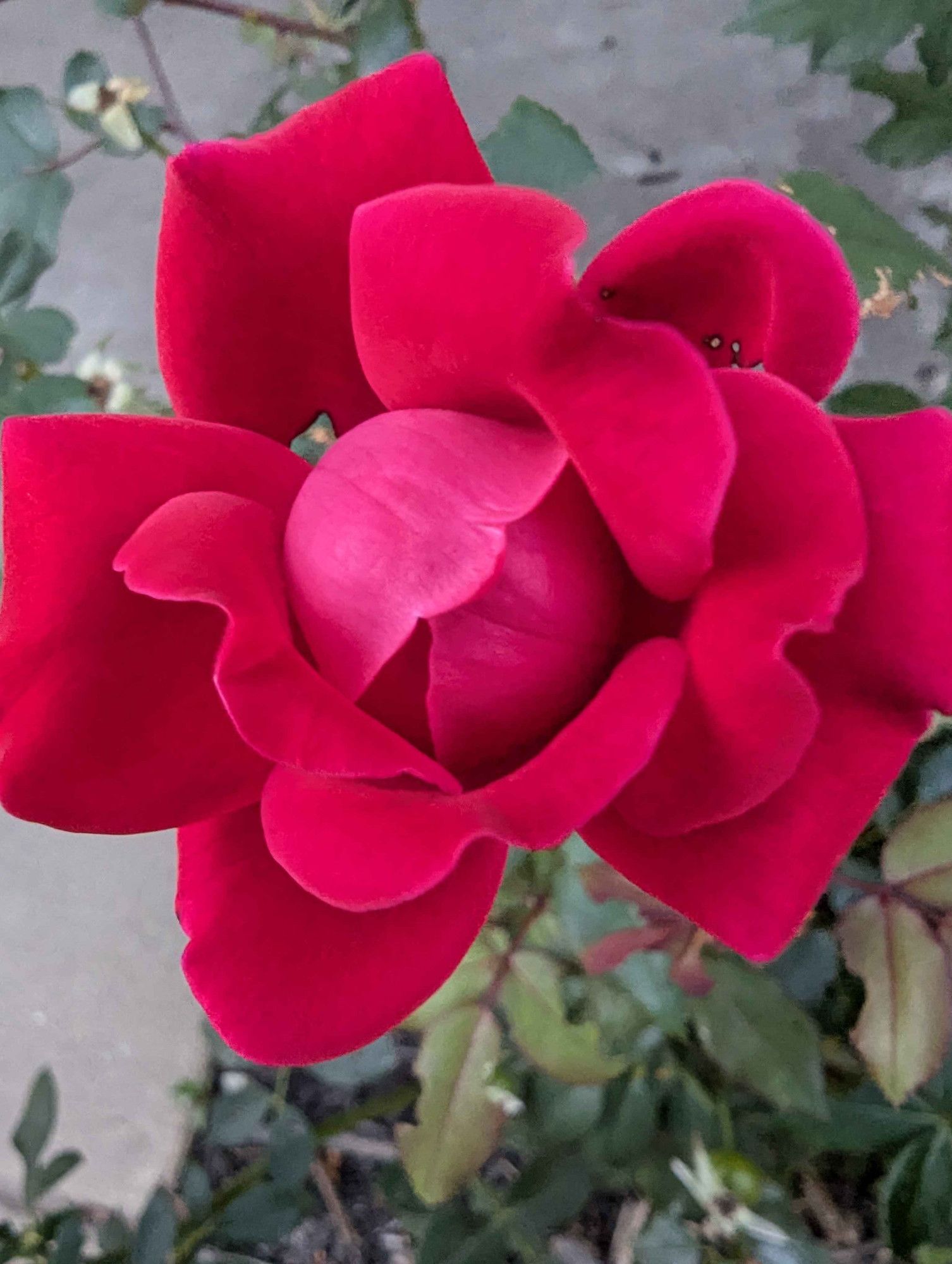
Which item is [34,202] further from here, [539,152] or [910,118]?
[910,118]

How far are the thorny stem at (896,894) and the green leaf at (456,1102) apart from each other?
0.19 meters

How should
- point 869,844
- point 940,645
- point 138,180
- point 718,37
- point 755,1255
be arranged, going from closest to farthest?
1. point 940,645
2. point 755,1255
3. point 869,844
4. point 718,37
5. point 138,180

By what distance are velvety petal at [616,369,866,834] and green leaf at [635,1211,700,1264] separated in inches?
13.0

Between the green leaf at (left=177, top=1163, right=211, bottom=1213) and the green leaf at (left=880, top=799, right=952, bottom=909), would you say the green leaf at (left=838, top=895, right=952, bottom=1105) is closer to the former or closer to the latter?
the green leaf at (left=880, top=799, right=952, bottom=909)

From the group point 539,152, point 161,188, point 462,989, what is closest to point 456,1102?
point 462,989

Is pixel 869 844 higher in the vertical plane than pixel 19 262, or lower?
lower

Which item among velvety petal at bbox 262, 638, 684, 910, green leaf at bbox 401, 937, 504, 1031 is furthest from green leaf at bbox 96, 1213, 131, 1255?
velvety petal at bbox 262, 638, 684, 910

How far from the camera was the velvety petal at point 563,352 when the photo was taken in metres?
0.21

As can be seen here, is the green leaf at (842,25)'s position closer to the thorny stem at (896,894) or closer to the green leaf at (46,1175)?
the thorny stem at (896,894)

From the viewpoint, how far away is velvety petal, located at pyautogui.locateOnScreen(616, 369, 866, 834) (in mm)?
209

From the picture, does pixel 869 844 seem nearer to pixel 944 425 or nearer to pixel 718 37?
pixel 944 425

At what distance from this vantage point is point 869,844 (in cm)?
59

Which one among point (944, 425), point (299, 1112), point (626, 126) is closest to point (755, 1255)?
point (299, 1112)

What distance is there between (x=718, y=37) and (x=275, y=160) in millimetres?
779
